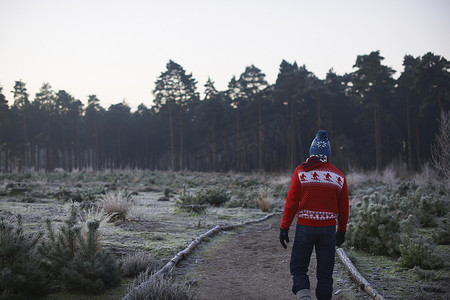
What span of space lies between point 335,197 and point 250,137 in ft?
202

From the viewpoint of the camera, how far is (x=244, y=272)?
6.41 meters

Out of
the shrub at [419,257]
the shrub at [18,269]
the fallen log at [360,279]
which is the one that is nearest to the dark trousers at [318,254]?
the fallen log at [360,279]

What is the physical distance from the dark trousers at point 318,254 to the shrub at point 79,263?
258 cm

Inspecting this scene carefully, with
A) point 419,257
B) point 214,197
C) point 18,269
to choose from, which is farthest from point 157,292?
point 214,197

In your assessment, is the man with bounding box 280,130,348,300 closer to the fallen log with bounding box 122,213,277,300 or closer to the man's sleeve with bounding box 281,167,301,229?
the man's sleeve with bounding box 281,167,301,229

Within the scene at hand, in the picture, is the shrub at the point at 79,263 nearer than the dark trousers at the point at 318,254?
No

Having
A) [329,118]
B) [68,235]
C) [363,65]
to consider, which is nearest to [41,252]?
[68,235]

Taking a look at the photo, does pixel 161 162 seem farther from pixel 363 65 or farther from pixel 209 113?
pixel 363 65

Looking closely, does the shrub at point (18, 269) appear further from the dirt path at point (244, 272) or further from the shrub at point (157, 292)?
the dirt path at point (244, 272)

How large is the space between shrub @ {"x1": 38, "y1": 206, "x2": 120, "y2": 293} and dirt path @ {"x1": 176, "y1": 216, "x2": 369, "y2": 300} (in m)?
1.25

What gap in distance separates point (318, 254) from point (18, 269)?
3.75m

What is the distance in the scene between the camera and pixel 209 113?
5625cm

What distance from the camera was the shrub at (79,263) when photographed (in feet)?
15.3

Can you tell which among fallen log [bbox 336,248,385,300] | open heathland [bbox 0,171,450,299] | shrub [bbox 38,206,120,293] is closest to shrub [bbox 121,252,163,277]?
open heathland [bbox 0,171,450,299]
